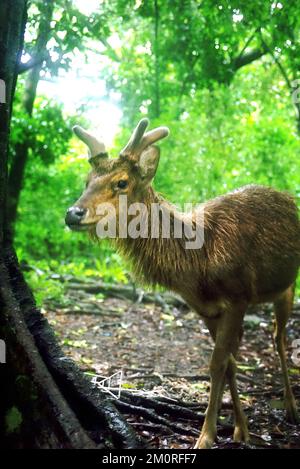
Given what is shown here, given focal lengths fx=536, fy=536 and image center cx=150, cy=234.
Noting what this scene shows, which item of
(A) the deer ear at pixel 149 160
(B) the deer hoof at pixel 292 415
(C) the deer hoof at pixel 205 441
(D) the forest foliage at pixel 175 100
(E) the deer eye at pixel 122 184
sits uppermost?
(D) the forest foliage at pixel 175 100

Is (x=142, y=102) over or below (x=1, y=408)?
over

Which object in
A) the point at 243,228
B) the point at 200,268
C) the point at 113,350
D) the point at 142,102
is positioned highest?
the point at 142,102

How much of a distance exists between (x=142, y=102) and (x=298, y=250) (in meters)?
5.38

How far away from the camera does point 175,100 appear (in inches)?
398

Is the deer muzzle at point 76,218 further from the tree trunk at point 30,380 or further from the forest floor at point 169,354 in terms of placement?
the forest floor at point 169,354

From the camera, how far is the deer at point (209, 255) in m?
4.37

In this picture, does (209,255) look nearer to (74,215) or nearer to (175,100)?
(74,215)

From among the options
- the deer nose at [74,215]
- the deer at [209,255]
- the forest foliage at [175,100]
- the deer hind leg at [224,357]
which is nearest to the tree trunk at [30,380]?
the deer nose at [74,215]

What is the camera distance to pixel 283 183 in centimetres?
1039

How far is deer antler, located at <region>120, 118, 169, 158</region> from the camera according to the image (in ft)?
14.7

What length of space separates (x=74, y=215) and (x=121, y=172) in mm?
608

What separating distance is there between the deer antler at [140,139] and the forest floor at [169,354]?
7.24 ft

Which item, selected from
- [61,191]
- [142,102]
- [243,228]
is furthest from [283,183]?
[243,228]
